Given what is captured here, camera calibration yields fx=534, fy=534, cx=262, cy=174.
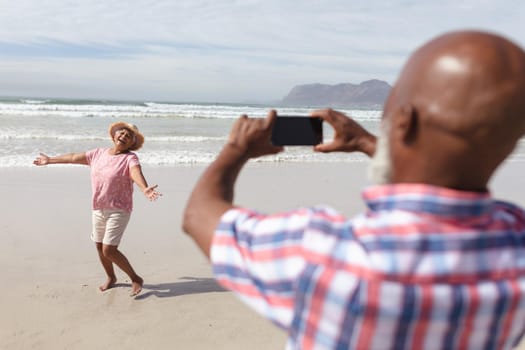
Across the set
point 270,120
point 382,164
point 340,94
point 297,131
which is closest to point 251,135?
point 270,120

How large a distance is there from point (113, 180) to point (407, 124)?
4349mm

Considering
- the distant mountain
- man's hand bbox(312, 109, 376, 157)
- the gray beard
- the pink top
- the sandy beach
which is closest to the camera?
the gray beard

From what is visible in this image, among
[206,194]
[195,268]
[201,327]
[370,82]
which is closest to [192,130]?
[195,268]

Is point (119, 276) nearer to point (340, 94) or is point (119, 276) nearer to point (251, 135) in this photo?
point (251, 135)

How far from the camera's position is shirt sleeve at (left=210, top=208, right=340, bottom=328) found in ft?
3.10

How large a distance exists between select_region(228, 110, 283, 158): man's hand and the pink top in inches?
154

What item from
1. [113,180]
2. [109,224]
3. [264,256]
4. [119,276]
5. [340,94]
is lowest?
[340,94]

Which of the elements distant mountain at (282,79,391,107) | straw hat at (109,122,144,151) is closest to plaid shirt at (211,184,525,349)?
straw hat at (109,122,144,151)

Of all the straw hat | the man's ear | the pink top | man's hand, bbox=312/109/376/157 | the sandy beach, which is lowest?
the sandy beach

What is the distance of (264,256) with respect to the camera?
97cm

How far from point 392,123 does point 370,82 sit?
379ft

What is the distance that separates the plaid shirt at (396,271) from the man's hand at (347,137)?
530 mm

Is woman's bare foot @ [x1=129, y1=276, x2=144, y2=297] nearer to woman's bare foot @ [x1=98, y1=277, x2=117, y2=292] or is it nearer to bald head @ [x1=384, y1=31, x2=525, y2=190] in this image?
woman's bare foot @ [x1=98, y1=277, x2=117, y2=292]

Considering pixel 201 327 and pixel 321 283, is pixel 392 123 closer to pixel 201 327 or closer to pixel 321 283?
pixel 321 283
